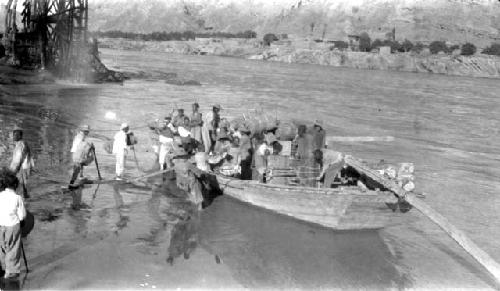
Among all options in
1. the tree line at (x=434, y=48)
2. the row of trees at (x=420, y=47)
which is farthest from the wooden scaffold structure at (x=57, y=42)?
the row of trees at (x=420, y=47)

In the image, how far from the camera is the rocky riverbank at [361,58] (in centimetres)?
11631

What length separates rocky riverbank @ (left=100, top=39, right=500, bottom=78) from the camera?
116 m

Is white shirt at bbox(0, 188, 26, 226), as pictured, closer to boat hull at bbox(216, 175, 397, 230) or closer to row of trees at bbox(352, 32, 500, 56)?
boat hull at bbox(216, 175, 397, 230)

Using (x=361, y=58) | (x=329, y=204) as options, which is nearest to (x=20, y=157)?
(x=329, y=204)

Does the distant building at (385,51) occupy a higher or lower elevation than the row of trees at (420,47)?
lower

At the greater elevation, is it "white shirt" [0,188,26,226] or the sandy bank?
the sandy bank

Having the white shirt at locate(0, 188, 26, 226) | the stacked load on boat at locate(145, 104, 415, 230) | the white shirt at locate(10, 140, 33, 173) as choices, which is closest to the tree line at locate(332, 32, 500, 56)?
the stacked load on boat at locate(145, 104, 415, 230)

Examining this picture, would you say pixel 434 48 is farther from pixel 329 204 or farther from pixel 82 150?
pixel 82 150

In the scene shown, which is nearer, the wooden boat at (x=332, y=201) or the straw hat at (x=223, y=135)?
the wooden boat at (x=332, y=201)

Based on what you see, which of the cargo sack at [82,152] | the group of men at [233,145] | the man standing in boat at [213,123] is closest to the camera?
the cargo sack at [82,152]

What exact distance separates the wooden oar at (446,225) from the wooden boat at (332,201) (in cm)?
4

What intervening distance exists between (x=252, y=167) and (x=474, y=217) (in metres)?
6.76

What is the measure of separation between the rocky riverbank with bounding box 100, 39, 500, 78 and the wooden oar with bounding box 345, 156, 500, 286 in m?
111

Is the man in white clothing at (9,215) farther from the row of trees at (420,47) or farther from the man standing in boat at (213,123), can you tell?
the row of trees at (420,47)
